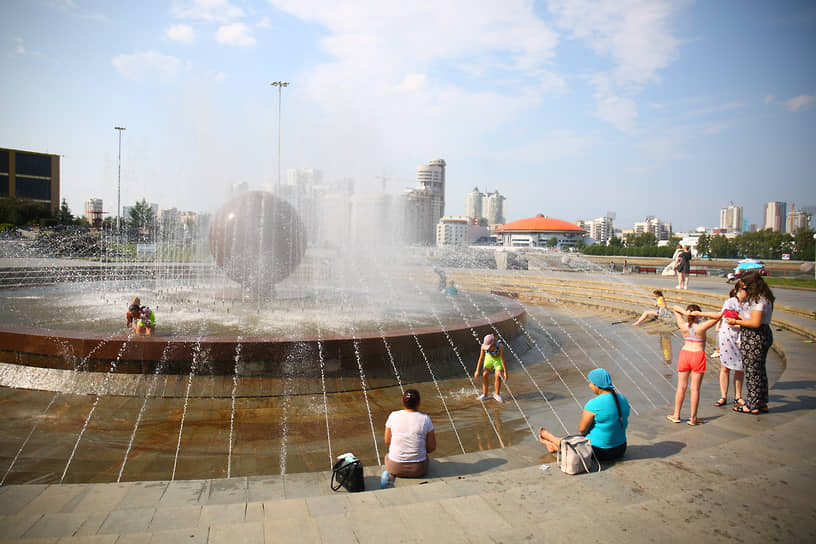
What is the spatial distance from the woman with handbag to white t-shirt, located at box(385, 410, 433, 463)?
1.23m

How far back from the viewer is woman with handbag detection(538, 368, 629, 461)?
14.1 feet

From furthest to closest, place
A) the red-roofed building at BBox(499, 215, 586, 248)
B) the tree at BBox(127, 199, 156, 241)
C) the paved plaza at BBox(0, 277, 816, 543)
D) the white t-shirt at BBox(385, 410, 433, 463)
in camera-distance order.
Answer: the red-roofed building at BBox(499, 215, 586, 248) → the tree at BBox(127, 199, 156, 241) → the white t-shirt at BBox(385, 410, 433, 463) → the paved plaza at BBox(0, 277, 816, 543)

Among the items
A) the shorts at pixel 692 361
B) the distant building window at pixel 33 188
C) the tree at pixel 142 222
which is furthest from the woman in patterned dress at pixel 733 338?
the distant building window at pixel 33 188

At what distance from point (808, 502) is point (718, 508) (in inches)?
27.0

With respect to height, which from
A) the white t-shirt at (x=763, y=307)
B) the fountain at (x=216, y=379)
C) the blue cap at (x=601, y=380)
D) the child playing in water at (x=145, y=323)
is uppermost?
the white t-shirt at (x=763, y=307)

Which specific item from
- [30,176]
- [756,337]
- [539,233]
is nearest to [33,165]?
[30,176]

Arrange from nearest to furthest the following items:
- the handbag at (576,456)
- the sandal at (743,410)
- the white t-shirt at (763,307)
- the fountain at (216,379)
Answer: the handbag at (576,456) < the fountain at (216,379) < the white t-shirt at (763,307) < the sandal at (743,410)

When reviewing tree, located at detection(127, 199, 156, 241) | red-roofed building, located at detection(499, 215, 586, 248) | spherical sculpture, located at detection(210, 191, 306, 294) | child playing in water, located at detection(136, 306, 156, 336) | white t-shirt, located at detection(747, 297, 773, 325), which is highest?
red-roofed building, located at detection(499, 215, 586, 248)

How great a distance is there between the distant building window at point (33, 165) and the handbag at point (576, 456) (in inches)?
3730

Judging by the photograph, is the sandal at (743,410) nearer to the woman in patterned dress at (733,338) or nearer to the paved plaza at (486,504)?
the woman in patterned dress at (733,338)

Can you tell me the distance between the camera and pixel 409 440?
420cm

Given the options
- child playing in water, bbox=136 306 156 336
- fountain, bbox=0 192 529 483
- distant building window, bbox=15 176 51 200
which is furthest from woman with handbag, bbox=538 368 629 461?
distant building window, bbox=15 176 51 200

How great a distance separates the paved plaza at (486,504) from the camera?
3.13 meters

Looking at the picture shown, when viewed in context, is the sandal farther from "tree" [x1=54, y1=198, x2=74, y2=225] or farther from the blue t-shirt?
"tree" [x1=54, y1=198, x2=74, y2=225]
